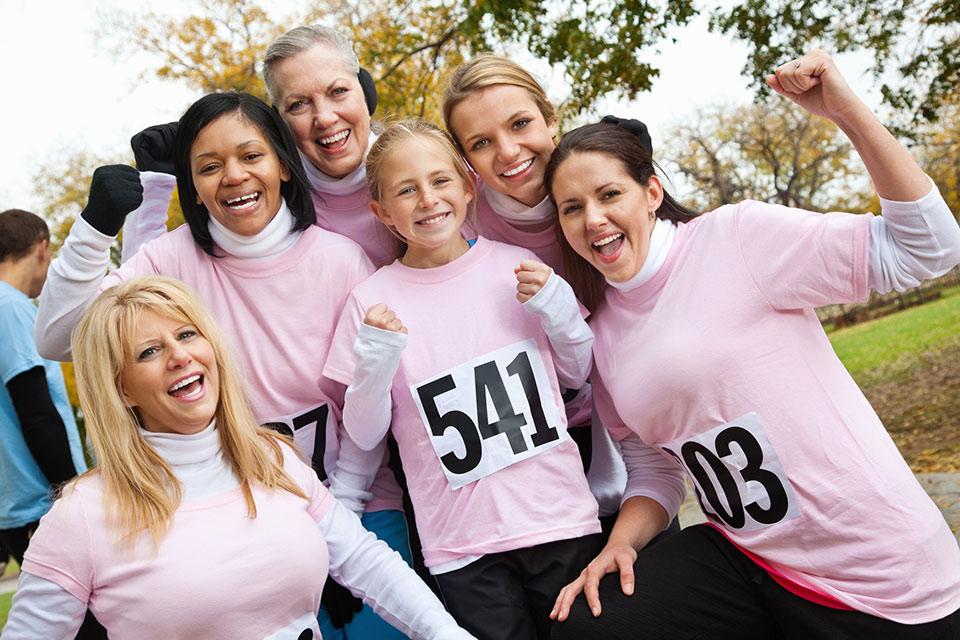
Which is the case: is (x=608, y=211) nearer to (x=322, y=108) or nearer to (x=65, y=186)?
(x=322, y=108)

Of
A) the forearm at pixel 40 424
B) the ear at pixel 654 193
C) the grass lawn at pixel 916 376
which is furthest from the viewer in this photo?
the grass lawn at pixel 916 376

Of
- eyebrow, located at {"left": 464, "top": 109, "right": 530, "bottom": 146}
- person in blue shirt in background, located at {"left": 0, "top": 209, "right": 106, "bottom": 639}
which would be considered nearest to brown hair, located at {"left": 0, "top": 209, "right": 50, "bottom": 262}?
person in blue shirt in background, located at {"left": 0, "top": 209, "right": 106, "bottom": 639}

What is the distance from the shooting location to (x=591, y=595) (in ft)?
8.91

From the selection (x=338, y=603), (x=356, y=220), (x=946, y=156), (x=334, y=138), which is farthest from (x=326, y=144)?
(x=946, y=156)

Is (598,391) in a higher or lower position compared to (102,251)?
lower

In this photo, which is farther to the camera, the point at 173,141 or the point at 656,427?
the point at 173,141

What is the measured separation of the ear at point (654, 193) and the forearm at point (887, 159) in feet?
2.32

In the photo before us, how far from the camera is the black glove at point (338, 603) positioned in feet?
9.84

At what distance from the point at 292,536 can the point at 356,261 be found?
40.9 inches

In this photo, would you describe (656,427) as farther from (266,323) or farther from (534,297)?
(266,323)

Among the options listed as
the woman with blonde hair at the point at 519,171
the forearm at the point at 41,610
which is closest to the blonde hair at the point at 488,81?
the woman with blonde hair at the point at 519,171

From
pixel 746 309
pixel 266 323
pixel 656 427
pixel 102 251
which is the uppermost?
pixel 102 251

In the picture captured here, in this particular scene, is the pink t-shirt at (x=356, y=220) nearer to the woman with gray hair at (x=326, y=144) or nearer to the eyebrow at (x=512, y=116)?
the woman with gray hair at (x=326, y=144)

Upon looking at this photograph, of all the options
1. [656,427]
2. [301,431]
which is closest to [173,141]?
[301,431]
